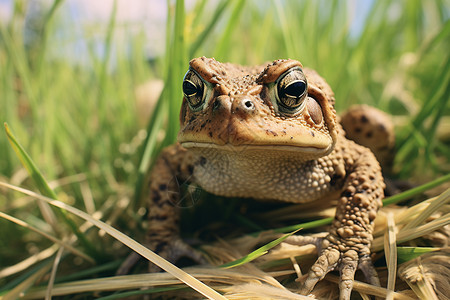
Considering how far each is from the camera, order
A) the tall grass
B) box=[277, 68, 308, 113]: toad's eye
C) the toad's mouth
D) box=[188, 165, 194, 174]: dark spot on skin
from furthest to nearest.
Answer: the tall grass
box=[188, 165, 194, 174]: dark spot on skin
box=[277, 68, 308, 113]: toad's eye
the toad's mouth

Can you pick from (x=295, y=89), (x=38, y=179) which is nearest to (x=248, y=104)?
(x=295, y=89)

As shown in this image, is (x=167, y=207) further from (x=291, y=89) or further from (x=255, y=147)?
(x=291, y=89)

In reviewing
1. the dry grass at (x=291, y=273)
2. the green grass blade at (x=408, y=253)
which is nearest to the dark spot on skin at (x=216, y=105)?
the dry grass at (x=291, y=273)

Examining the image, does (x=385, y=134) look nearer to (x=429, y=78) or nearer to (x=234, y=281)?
(x=234, y=281)

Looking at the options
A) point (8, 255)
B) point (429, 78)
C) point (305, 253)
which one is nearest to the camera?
point (305, 253)

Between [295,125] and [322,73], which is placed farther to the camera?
[322,73]

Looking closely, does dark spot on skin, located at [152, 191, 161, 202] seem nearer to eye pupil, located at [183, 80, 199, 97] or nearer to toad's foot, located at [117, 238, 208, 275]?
toad's foot, located at [117, 238, 208, 275]

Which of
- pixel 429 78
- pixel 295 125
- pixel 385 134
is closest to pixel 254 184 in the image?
pixel 295 125

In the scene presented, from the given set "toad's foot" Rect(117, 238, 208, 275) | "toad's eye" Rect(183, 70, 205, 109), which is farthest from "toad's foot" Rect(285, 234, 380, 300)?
"toad's eye" Rect(183, 70, 205, 109)
